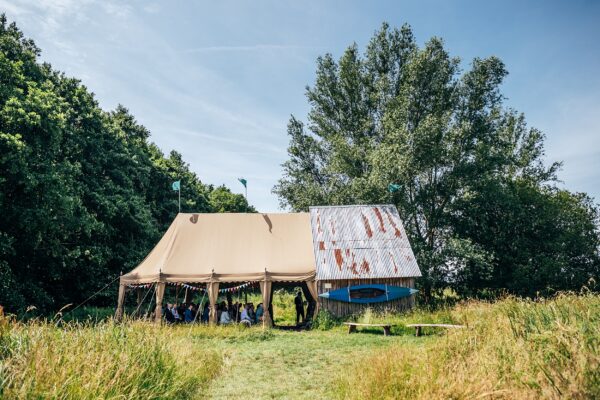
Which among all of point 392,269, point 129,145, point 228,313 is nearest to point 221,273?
point 228,313

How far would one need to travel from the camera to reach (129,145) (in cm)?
2664

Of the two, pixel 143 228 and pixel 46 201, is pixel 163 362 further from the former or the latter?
pixel 143 228

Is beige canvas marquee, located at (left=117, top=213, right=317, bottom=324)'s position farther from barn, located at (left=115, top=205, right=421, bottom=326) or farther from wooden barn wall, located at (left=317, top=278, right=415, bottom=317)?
wooden barn wall, located at (left=317, top=278, right=415, bottom=317)

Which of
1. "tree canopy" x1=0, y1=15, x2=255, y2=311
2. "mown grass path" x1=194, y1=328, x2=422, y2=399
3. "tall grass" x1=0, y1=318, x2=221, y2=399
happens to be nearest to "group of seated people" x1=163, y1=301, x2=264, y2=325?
"mown grass path" x1=194, y1=328, x2=422, y2=399

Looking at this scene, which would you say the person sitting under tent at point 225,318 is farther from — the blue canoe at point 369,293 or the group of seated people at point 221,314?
the blue canoe at point 369,293

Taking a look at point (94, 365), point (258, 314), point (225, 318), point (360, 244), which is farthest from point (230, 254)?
point (94, 365)

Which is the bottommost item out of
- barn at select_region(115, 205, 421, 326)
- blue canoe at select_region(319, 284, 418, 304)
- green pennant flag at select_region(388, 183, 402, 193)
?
blue canoe at select_region(319, 284, 418, 304)

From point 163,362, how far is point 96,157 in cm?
1825

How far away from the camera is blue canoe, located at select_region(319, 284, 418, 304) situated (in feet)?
53.5

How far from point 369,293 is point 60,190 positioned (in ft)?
42.0

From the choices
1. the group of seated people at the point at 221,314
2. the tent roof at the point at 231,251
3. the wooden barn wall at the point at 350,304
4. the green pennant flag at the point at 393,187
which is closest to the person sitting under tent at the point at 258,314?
the group of seated people at the point at 221,314

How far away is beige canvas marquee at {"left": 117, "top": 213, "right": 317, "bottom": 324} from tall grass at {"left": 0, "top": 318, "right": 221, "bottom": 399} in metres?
8.18

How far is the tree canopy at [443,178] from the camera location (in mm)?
22469

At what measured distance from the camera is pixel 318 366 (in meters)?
8.70
